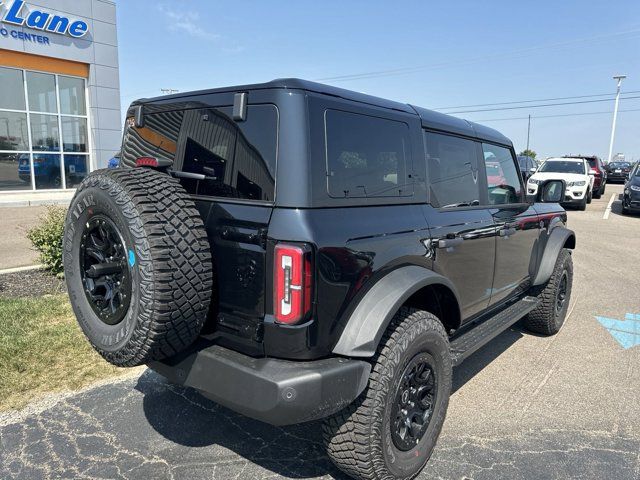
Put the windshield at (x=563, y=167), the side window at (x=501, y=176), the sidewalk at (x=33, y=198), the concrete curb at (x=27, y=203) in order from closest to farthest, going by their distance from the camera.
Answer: the side window at (x=501, y=176) → the concrete curb at (x=27, y=203) → the sidewalk at (x=33, y=198) → the windshield at (x=563, y=167)

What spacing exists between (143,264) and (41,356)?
8.16 feet

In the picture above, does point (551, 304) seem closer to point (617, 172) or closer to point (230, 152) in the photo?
point (230, 152)

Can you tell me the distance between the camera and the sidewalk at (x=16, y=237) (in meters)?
7.04

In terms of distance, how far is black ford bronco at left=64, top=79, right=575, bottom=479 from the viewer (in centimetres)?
210

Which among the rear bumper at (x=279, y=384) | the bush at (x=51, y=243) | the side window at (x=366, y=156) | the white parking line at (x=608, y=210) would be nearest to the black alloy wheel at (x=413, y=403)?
the rear bumper at (x=279, y=384)

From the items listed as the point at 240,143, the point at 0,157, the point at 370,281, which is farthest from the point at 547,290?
the point at 0,157

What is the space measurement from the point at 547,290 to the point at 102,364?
13.3 ft

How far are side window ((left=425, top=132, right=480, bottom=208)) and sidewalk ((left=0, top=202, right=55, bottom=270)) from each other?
5.90 metres

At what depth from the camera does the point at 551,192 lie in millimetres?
4590

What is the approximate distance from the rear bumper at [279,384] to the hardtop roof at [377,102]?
128 cm

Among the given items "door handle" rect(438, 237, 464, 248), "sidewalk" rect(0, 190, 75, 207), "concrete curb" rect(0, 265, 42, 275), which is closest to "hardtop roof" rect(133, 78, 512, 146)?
"door handle" rect(438, 237, 464, 248)

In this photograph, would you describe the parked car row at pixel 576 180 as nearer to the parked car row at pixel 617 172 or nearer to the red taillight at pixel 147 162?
the red taillight at pixel 147 162

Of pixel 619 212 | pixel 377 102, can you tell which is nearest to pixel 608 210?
pixel 619 212

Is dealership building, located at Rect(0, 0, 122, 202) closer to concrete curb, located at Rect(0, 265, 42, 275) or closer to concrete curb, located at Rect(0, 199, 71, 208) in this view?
concrete curb, located at Rect(0, 199, 71, 208)
